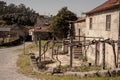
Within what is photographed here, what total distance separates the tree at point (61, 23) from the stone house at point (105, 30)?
54.1ft

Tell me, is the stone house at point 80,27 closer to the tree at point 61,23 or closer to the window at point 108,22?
the tree at point 61,23

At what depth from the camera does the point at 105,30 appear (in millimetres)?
19234

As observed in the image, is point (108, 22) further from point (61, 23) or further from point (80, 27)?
point (61, 23)

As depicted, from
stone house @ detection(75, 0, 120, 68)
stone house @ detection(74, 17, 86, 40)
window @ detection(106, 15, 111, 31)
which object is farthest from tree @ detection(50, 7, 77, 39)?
window @ detection(106, 15, 111, 31)

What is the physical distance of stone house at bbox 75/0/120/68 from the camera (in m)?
16.8

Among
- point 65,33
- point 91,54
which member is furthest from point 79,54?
point 65,33

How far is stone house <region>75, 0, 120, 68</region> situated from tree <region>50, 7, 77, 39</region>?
54.1 feet

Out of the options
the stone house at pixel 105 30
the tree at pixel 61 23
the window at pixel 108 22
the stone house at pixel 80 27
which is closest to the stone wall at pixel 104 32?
the stone house at pixel 105 30

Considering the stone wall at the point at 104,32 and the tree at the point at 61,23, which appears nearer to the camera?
the stone wall at the point at 104,32

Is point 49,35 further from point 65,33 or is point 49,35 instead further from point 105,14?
point 105,14

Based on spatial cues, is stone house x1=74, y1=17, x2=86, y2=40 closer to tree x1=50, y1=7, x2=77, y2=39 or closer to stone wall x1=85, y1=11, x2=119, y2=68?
stone wall x1=85, y1=11, x2=119, y2=68

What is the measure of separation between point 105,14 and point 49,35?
35359 millimetres

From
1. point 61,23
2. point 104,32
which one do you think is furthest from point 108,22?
point 61,23

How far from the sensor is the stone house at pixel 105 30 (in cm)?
1680
